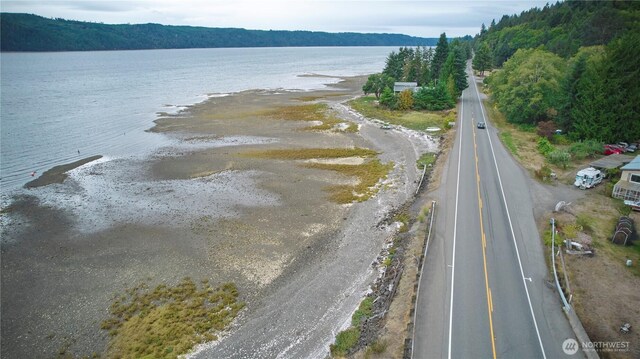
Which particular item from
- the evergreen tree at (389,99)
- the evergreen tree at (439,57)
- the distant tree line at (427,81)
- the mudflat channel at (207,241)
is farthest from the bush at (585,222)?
the evergreen tree at (439,57)

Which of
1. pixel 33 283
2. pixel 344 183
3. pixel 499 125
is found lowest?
pixel 33 283

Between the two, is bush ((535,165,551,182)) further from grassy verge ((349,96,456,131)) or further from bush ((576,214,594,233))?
grassy verge ((349,96,456,131))

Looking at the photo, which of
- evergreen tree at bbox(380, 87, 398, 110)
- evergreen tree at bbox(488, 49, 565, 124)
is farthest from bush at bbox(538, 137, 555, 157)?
evergreen tree at bbox(380, 87, 398, 110)

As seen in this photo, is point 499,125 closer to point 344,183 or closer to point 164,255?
point 344,183

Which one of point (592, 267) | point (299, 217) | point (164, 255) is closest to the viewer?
point (592, 267)

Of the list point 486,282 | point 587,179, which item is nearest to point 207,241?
point 486,282

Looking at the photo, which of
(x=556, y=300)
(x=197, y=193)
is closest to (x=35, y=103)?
(x=197, y=193)

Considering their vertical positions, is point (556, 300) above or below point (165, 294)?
above
